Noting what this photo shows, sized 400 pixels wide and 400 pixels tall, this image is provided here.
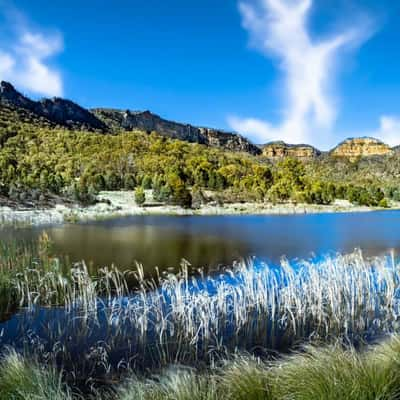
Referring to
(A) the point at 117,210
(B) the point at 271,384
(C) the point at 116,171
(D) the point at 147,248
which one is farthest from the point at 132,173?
(B) the point at 271,384

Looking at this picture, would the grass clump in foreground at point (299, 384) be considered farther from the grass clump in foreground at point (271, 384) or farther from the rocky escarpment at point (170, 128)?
the rocky escarpment at point (170, 128)

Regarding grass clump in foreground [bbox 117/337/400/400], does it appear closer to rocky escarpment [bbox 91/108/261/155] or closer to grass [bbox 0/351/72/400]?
grass [bbox 0/351/72/400]

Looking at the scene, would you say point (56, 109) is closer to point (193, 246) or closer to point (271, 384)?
point (193, 246)

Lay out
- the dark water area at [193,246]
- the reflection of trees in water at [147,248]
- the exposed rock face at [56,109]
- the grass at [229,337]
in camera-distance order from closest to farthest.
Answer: the grass at [229,337] < the reflection of trees in water at [147,248] < the dark water area at [193,246] < the exposed rock face at [56,109]

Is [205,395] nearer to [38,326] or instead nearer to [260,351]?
[260,351]

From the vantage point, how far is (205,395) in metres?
3.18

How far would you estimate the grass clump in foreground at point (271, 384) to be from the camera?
10.0 feet

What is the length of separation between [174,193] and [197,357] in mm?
37377

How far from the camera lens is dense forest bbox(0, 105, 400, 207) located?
39875 millimetres

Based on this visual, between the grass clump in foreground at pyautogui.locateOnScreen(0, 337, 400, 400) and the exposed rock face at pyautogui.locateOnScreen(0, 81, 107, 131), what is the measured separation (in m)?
94.7

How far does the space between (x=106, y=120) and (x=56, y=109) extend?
19.9 meters

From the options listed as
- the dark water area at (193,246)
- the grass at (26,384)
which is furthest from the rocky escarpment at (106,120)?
the grass at (26,384)

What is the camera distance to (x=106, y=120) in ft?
392

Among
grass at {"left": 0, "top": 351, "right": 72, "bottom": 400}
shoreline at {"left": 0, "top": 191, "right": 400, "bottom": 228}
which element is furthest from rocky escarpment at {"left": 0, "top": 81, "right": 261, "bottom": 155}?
grass at {"left": 0, "top": 351, "right": 72, "bottom": 400}
